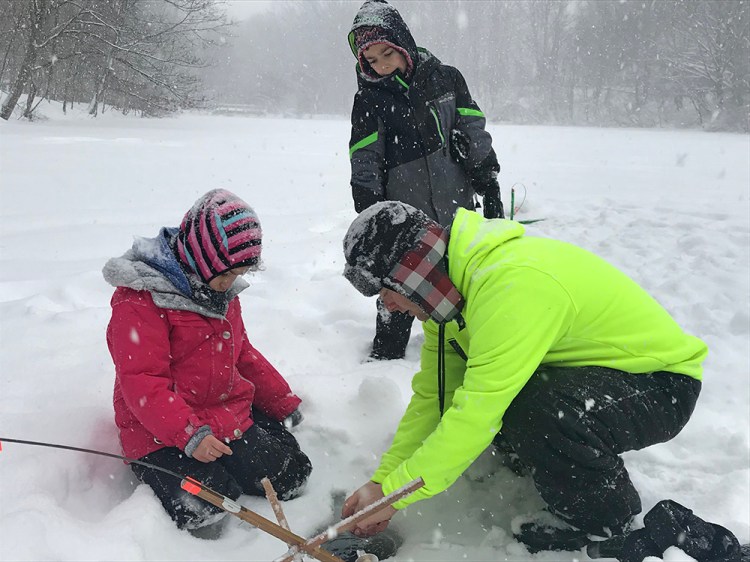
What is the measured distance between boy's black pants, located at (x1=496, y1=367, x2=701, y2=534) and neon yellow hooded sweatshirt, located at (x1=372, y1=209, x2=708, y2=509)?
0.18 feet

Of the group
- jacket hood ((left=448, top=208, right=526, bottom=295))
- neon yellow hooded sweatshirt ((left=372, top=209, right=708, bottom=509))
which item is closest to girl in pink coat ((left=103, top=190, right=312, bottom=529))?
neon yellow hooded sweatshirt ((left=372, top=209, right=708, bottom=509))

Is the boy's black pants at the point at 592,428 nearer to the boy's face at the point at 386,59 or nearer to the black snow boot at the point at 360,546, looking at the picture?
the black snow boot at the point at 360,546

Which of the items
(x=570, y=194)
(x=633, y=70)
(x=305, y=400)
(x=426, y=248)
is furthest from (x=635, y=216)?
(x=633, y=70)

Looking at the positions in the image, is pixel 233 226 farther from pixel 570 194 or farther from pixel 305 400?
pixel 570 194

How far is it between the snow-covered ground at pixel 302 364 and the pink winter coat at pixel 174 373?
0.20 metres

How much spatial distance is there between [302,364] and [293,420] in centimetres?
50

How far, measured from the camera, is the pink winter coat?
74.1 inches

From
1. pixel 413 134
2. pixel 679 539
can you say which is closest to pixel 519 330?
pixel 679 539

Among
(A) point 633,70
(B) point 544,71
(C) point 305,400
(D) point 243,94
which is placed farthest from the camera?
(D) point 243,94

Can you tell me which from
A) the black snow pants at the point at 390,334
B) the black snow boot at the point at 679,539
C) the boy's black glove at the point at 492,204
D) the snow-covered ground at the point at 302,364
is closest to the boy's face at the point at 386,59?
the boy's black glove at the point at 492,204

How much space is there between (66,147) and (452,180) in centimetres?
823

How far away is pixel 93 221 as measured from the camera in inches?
208

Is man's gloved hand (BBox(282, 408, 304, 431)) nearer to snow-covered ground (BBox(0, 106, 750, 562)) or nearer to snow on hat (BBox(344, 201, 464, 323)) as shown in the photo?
snow-covered ground (BBox(0, 106, 750, 562))

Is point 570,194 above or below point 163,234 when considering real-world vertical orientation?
below
